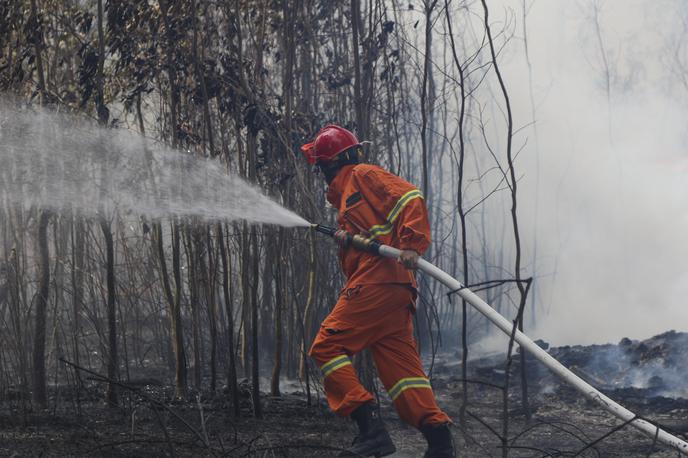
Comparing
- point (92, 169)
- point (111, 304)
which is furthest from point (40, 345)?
point (92, 169)

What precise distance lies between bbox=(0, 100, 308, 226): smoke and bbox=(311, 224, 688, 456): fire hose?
2.19 m

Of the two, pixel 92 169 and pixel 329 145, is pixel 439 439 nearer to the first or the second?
pixel 329 145

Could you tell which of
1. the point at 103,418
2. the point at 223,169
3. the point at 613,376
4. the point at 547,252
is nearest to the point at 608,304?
the point at 547,252

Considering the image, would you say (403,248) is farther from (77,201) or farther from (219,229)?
(77,201)

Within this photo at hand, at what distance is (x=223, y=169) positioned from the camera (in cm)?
773

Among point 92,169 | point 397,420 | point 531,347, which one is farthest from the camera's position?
point 92,169

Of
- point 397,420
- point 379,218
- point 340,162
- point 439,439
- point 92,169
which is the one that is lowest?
point 397,420

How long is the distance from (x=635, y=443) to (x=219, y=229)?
326 centimetres

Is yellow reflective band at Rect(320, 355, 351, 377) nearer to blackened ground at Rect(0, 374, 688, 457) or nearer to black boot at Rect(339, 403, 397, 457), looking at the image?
black boot at Rect(339, 403, 397, 457)

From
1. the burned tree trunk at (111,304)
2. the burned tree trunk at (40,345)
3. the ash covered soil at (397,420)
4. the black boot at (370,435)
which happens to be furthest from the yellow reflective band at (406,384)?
the burned tree trunk at (40,345)

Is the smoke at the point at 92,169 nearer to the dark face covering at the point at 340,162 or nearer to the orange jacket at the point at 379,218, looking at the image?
the dark face covering at the point at 340,162

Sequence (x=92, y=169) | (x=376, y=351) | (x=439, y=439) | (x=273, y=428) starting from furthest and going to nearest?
(x=92, y=169), (x=273, y=428), (x=376, y=351), (x=439, y=439)

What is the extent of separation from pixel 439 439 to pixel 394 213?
1202 mm

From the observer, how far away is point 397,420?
279 inches
